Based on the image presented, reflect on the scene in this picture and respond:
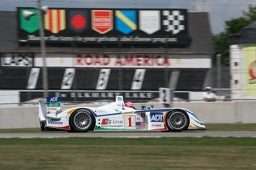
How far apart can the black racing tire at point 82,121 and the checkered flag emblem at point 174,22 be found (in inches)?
1045

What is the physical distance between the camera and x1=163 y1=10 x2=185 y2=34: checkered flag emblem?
41.3 meters

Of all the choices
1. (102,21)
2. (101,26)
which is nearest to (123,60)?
(101,26)

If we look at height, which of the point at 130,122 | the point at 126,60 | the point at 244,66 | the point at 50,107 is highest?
the point at 126,60

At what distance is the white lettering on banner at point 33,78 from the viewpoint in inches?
1436

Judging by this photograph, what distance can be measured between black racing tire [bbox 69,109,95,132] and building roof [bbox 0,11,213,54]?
25.8 meters

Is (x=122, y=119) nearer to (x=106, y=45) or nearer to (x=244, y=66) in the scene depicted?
(x=244, y=66)

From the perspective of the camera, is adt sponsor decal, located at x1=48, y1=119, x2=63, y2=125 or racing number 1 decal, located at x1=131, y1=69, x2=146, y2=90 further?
racing number 1 decal, located at x1=131, y1=69, x2=146, y2=90

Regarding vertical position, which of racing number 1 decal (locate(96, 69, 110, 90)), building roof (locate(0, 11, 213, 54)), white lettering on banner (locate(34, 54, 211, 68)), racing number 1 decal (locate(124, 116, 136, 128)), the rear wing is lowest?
racing number 1 decal (locate(124, 116, 136, 128))

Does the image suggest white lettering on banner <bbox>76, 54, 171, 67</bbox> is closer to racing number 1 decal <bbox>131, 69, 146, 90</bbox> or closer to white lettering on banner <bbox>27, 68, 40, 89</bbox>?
racing number 1 decal <bbox>131, 69, 146, 90</bbox>

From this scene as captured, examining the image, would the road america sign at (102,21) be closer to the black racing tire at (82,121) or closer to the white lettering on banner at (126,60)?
the white lettering on banner at (126,60)

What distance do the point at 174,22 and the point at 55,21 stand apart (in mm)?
8856

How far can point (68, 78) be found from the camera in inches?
1478

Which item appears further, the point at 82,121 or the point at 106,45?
→ the point at 106,45

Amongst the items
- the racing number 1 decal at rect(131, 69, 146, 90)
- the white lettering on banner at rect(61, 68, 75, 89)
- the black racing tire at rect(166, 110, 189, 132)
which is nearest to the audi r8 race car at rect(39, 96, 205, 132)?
the black racing tire at rect(166, 110, 189, 132)
